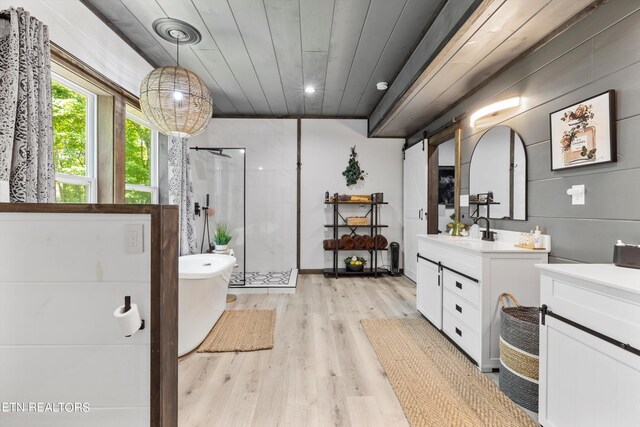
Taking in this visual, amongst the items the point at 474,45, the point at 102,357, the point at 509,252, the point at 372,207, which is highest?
the point at 474,45

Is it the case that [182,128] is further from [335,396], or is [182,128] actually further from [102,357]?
[335,396]

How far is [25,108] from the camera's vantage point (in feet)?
5.31

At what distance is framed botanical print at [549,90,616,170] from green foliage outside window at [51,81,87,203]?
345 cm

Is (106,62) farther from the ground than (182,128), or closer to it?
farther from the ground

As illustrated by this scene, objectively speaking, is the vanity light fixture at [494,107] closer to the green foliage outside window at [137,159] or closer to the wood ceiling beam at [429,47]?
the wood ceiling beam at [429,47]

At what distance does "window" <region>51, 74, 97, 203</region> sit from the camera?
226cm

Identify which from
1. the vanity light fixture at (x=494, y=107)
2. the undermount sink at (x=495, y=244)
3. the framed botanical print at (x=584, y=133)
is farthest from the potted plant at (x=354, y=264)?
the framed botanical print at (x=584, y=133)

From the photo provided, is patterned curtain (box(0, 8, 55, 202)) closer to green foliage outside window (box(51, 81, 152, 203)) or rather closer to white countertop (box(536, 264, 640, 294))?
green foliage outside window (box(51, 81, 152, 203))

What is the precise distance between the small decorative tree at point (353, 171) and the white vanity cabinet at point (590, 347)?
359cm

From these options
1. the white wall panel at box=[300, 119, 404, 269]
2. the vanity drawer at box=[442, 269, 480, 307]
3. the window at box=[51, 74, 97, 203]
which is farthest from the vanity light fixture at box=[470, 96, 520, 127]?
the window at box=[51, 74, 97, 203]

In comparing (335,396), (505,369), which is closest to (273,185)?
(335,396)

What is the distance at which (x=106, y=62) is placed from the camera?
2.47 m

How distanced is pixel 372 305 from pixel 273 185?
2.49 metres

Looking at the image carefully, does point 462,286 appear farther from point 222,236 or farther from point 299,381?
point 222,236
